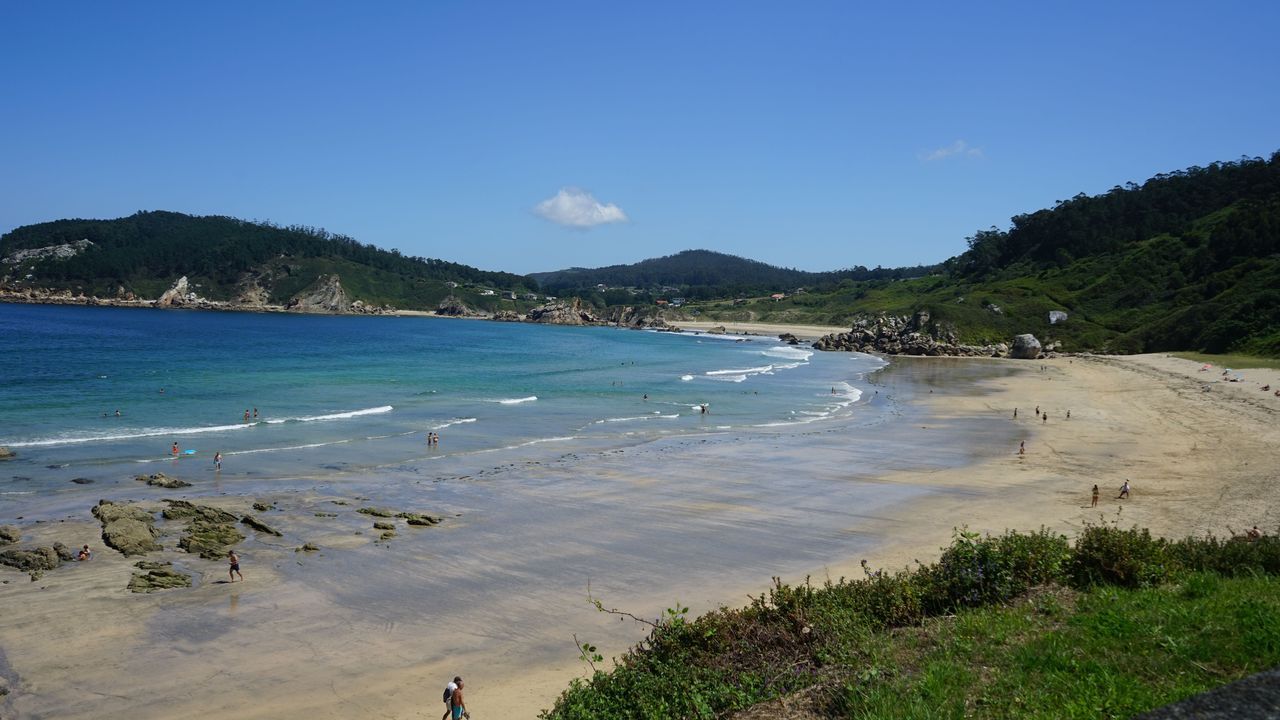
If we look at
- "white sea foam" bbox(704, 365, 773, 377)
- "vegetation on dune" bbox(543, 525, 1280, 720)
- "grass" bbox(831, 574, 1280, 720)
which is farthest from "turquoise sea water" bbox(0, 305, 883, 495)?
"grass" bbox(831, 574, 1280, 720)

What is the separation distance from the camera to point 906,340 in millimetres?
109500

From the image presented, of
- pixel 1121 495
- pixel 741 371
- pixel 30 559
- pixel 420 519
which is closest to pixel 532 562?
pixel 420 519

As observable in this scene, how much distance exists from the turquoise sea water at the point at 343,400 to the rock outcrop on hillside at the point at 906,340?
9751mm

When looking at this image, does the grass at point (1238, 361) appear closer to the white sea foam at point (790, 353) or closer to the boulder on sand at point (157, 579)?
the white sea foam at point (790, 353)

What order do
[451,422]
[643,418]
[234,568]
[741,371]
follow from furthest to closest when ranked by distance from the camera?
[741,371] → [643,418] → [451,422] → [234,568]

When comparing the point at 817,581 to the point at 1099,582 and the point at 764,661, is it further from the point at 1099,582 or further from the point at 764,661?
the point at 764,661

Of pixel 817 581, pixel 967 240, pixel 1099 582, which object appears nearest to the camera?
pixel 1099 582

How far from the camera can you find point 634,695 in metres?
8.41

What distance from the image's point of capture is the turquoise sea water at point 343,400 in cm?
3456

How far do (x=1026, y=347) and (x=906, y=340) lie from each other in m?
18.2

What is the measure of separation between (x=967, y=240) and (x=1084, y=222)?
44.6 m

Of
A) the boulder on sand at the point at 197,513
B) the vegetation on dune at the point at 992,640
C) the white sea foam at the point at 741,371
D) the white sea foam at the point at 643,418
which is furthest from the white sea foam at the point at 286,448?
the white sea foam at the point at 741,371

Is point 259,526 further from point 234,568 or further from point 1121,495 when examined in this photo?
point 1121,495

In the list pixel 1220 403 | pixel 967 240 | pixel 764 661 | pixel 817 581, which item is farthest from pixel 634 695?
pixel 967 240
